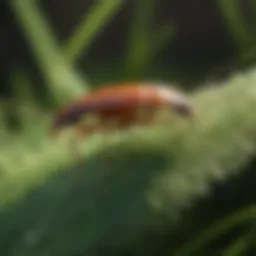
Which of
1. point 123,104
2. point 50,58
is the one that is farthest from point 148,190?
point 50,58

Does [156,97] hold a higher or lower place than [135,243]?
higher

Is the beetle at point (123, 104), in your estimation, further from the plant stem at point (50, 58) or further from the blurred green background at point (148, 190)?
the plant stem at point (50, 58)

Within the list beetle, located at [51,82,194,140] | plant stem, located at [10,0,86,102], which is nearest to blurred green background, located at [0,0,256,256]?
beetle, located at [51,82,194,140]

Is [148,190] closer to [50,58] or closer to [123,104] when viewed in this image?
[123,104]

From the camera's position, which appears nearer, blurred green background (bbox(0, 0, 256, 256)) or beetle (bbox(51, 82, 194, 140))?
blurred green background (bbox(0, 0, 256, 256))

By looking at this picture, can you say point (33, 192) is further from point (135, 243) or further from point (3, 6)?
point (3, 6)

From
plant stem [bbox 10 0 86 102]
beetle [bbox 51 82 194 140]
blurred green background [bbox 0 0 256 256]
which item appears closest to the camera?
blurred green background [bbox 0 0 256 256]

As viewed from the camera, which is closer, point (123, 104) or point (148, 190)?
point (148, 190)

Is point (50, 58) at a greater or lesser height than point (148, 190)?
greater

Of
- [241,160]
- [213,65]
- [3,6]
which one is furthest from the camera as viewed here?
[3,6]

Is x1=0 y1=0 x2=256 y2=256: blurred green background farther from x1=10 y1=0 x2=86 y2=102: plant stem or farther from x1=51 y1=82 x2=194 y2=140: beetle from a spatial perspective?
x1=10 y1=0 x2=86 y2=102: plant stem

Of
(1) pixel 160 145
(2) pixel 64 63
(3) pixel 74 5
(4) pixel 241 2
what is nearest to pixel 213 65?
(4) pixel 241 2
